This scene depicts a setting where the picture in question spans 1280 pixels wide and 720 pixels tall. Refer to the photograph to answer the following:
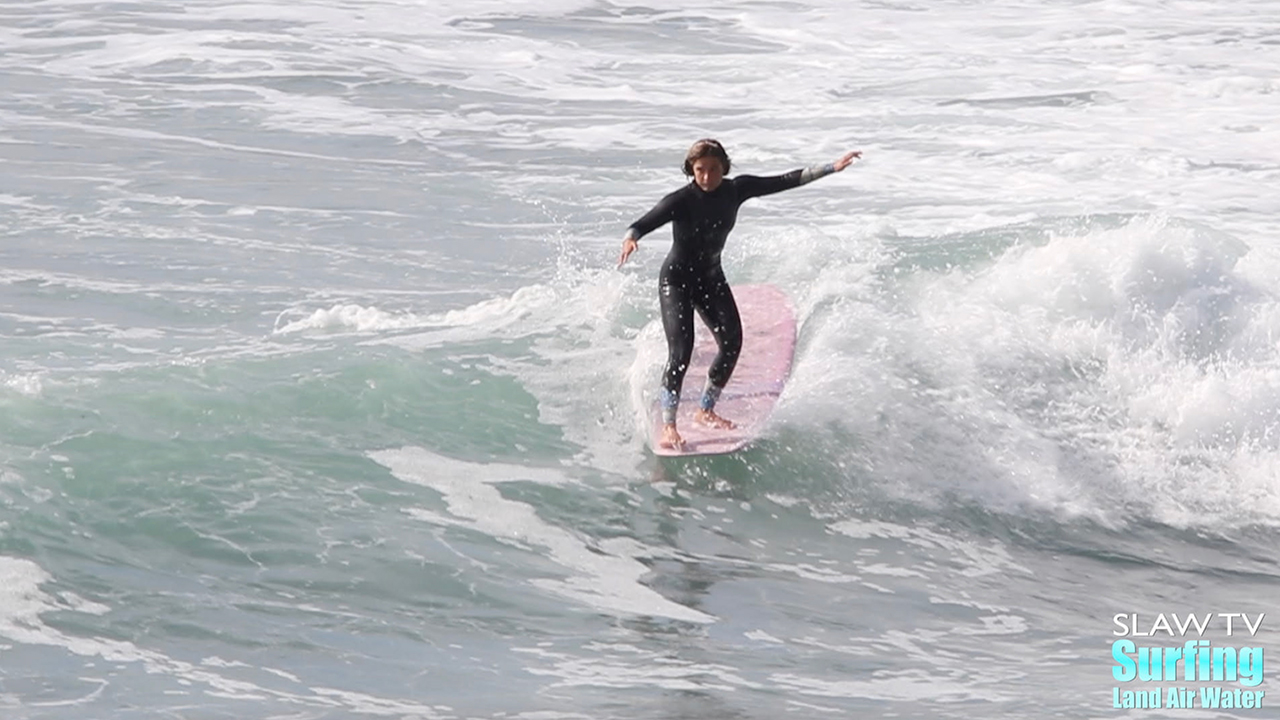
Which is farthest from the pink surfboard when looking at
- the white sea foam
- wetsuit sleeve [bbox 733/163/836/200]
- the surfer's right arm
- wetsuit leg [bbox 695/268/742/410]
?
wetsuit sleeve [bbox 733/163/836/200]

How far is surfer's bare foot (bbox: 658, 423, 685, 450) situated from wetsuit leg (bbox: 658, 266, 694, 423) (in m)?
0.04

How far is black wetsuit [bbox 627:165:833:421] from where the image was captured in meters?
8.47

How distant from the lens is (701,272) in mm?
8609

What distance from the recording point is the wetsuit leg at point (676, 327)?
8617mm

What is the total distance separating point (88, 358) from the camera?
10.1 metres

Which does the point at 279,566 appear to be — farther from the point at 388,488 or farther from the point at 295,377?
the point at 295,377

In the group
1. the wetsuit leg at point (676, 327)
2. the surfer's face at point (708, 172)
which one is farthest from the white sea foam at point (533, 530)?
the surfer's face at point (708, 172)

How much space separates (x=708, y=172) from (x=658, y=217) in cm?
32

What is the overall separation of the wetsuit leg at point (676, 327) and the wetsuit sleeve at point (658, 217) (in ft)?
1.04

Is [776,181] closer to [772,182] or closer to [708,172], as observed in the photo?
[772,182]

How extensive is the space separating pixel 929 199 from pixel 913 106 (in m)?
4.14

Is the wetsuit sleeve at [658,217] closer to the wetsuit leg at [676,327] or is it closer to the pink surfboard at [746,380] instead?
the wetsuit leg at [676,327]

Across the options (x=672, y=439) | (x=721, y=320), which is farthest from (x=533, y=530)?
(x=721, y=320)

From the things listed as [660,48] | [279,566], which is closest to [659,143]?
[660,48]
